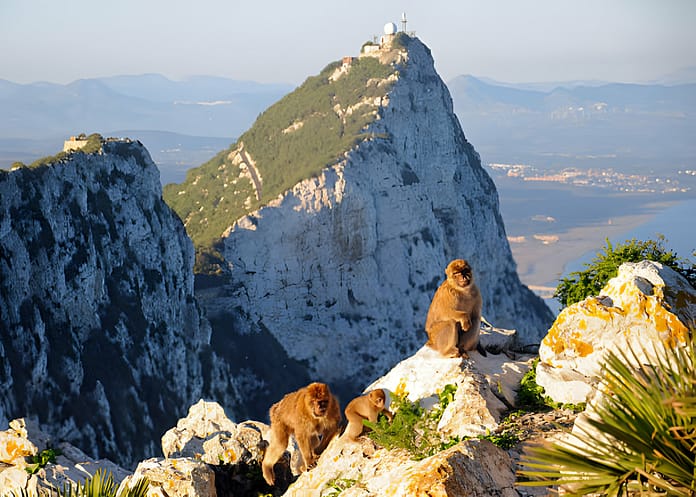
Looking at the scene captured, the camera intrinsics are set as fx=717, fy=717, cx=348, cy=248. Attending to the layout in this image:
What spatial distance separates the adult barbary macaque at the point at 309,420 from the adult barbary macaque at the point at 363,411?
37cm

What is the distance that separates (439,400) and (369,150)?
66734 mm

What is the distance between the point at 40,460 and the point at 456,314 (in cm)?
691

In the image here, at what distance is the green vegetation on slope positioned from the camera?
74.1 m

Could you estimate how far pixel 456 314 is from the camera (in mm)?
10141

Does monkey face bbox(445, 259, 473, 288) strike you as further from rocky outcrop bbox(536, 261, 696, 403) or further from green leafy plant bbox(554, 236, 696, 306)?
green leafy plant bbox(554, 236, 696, 306)

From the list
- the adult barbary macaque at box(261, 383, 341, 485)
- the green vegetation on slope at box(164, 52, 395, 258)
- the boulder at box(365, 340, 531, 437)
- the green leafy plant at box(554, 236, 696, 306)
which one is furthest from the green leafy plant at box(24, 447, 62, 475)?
the green vegetation on slope at box(164, 52, 395, 258)

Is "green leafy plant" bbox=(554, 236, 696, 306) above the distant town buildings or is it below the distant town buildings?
below

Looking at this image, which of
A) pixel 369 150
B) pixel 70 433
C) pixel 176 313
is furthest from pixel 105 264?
pixel 369 150

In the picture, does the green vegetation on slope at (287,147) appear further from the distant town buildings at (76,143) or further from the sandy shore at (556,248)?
the sandy shore at (556,248)

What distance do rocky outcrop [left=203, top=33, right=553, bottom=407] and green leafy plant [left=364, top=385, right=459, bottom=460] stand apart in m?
51.3

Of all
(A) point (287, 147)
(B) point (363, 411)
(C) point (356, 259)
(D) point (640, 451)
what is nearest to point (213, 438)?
(B) point (363, 411)

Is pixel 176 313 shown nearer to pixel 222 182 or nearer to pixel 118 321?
pixel 118 321

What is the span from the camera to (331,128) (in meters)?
83.6

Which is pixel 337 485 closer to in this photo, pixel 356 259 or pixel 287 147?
pixel 356 259
